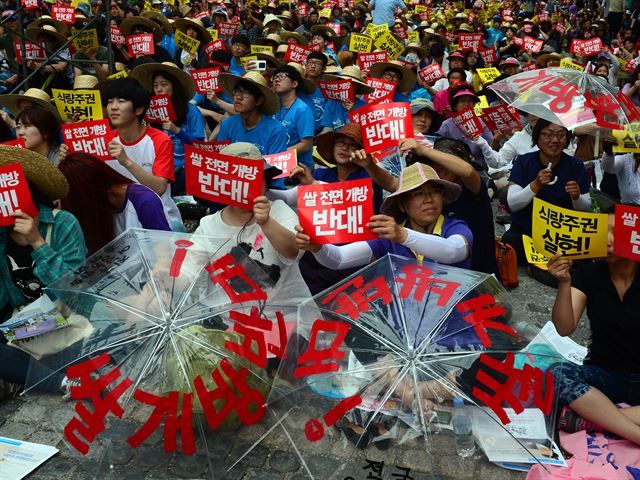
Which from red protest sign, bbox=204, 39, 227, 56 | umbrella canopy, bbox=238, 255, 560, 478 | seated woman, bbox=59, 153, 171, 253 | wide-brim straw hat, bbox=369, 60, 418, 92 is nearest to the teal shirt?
seated woman, bbox=59, 153, 171, 253

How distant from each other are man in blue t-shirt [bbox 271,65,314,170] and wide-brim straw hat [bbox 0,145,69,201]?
11.2 feet

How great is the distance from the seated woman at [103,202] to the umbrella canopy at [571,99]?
259 centimetres

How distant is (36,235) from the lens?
351 centimetres

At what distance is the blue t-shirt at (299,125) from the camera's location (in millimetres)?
6895

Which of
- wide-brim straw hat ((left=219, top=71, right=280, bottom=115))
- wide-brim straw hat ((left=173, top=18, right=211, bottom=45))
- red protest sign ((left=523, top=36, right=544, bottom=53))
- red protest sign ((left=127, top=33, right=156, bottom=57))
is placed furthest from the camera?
red protest sign ((left=523, top=36, right=544, bottom=53))

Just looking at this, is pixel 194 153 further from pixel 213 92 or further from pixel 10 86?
pixel 10 86

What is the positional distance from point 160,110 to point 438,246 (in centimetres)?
373

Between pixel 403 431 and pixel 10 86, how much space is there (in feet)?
32.0

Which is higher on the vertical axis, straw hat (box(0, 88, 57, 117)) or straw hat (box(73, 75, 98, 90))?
straw hat (box(73, 75, 98, 90))

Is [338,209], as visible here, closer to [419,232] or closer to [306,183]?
[419,232]

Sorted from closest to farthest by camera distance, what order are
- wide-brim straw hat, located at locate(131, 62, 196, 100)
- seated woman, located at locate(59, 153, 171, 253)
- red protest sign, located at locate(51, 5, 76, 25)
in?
1. seated woman, located at locate(59, 153, 171, 253)
2. wide-brim straw hat, located at locate(131, 62, 196, 100)
3. red protest sign, located at locate(51, 5, 76, 25)

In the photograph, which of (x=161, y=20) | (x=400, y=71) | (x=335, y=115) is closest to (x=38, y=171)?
(x=335, y=115)

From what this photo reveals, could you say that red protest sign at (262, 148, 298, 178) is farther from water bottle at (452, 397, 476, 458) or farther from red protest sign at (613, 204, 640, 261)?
water bottle at (452, 397, 476, 458)

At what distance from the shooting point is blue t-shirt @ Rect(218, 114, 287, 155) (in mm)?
6117
